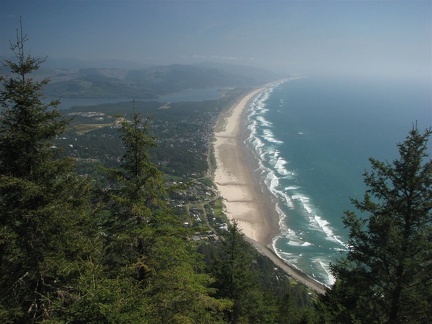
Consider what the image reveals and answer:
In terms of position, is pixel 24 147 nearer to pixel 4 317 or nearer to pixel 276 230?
pixel 4 317

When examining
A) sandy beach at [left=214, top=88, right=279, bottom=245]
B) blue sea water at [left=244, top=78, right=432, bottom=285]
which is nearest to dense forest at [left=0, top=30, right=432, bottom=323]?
blue sea water at [left=244, top=78, right=432, bottom=285]

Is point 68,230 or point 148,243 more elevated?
point 68,230

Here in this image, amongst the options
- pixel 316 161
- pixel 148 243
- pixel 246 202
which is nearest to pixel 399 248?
pixel 148 243

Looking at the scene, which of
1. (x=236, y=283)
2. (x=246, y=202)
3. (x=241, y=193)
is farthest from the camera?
(x=241, y=193)

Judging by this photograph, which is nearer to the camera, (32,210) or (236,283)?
(32,210)

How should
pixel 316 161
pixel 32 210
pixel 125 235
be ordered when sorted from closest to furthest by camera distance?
pixel 32 210, pixel 125 235, pixel 316 161

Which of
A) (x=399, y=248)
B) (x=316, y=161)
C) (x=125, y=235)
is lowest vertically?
(x=316, y=161)

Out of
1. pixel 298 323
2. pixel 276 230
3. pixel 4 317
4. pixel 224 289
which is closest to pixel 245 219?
pixel 276 230

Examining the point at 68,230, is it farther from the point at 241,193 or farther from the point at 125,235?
the point at 241,193
